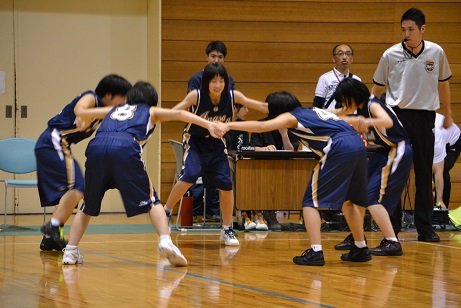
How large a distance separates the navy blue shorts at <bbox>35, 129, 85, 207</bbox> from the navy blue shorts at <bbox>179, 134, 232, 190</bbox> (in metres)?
1.00

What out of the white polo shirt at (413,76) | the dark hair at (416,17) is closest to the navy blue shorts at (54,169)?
the white polo shirt at (413,76)

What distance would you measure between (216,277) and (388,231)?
1852mm

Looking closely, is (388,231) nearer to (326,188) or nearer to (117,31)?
(326,188)

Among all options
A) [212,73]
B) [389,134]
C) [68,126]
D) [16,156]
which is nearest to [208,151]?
[212,73]

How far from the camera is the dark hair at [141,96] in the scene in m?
5.75

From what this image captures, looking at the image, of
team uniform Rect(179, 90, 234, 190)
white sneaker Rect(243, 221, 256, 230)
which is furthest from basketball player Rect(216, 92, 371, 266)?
white sneaker Rect(243, 221, 256, 230)

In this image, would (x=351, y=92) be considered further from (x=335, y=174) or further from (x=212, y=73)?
(x=212, y=73)

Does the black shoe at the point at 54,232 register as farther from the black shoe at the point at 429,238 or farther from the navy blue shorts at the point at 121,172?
the black shoe at the point at 429,238

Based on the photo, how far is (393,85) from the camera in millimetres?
7555

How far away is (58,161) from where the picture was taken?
6523 mm

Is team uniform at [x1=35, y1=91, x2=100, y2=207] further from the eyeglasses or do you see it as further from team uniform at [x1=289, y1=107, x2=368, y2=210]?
the eyeglasses

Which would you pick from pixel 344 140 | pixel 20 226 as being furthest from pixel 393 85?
pixel 20 226

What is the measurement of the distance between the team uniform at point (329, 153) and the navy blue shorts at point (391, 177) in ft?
2.47

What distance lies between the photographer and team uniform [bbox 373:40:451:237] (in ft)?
24.5
